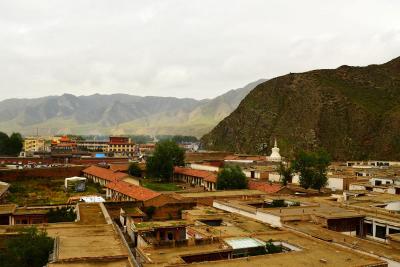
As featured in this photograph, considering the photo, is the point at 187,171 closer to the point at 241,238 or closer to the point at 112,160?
the point at 112,160

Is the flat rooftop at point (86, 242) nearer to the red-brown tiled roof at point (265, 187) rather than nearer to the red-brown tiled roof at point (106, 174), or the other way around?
the red-brown tiled roof at point (265, 187)

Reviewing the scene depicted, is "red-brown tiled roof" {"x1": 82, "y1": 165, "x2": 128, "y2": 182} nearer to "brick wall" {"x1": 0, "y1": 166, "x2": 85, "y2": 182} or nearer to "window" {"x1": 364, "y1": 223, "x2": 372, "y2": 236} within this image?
"brick wall" {"x1": 0, "y1": 166, "x2": 85, "y2": 182}

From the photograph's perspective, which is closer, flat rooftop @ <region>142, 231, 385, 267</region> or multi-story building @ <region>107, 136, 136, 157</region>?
flat rooftop @ <region>142, 231, 385, 267</region>

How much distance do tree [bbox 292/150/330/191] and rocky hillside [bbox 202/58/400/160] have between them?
52.2 meters

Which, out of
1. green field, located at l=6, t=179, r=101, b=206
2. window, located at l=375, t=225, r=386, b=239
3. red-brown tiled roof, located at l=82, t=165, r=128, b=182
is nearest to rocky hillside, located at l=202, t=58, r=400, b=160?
red-brown tiled roof, located at l=82, t=165, r=128, b=182

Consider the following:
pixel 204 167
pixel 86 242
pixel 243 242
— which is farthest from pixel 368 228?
pixel 204 167

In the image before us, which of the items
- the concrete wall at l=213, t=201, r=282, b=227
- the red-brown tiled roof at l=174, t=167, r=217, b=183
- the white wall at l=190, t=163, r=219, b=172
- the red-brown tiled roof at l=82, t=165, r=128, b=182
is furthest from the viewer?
the white wall at l=190, t=163, r=219, b=172

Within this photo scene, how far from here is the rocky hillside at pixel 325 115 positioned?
9444 cm

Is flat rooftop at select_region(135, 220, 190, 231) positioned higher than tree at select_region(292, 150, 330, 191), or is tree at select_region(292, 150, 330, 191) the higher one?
tree at select_region(292, 150, 330, 191)

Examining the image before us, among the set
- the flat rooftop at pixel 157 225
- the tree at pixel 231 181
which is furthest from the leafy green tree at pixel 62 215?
the tree at pixel 231 181

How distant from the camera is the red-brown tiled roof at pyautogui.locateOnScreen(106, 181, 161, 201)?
3478cm

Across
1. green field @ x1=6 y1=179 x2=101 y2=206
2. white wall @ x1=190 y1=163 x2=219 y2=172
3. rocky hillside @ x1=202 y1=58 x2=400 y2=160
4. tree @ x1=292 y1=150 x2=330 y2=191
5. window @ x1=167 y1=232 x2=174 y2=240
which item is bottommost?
green field @ x1=6 y1=179 x2=101 y2=206

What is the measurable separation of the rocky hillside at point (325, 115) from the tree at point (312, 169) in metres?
52.2

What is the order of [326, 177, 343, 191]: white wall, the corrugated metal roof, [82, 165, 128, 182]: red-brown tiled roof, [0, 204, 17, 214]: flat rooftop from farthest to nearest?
[82, 165, 128, 182]: red-brown tiled roof, [326, 177, 343, 191]: white wall, [0, 204, 17, 214]: flat rooftop, the corrugated metal roof
